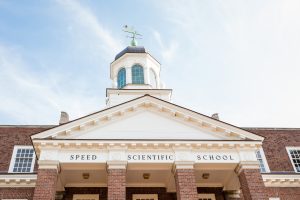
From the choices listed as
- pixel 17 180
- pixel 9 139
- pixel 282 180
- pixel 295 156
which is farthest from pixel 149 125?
pixel 295 156

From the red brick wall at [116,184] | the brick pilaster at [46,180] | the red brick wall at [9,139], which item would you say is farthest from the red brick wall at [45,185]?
the red brick wall at [9,139]

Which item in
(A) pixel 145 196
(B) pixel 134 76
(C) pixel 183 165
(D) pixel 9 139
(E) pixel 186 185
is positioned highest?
(B) pixel 134 76

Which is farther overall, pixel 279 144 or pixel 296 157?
pixel 279 144

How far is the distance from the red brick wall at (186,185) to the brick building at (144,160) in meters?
0.05

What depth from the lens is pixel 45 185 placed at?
16578mm

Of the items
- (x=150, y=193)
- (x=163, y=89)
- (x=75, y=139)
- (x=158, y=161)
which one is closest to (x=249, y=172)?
(x=158, y=161)

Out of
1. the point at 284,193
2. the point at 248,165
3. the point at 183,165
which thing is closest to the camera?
the point at 183,165

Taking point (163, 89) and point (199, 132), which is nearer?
point (199, 132)

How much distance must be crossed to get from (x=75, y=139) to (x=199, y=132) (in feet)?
22.7

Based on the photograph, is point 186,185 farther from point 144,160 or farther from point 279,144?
point 279,144

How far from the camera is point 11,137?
80.9 feet

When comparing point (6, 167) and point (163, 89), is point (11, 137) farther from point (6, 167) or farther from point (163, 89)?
point (163, 89)

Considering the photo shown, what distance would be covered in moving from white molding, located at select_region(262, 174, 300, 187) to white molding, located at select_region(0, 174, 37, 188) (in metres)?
15.2

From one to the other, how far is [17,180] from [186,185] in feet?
35.7
